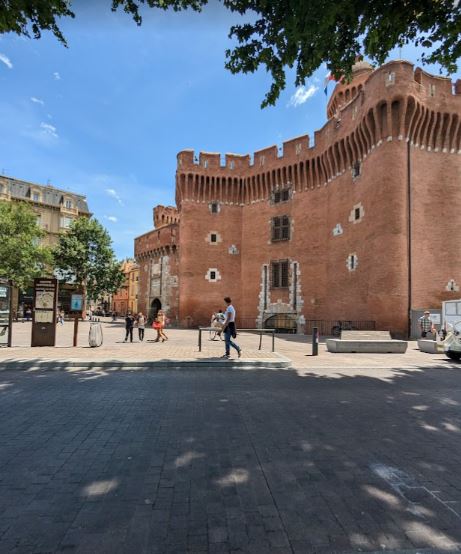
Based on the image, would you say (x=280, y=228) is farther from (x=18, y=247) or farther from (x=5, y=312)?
(x=18, y=247)

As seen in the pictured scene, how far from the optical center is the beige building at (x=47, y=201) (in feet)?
155

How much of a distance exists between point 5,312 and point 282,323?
20688 mm

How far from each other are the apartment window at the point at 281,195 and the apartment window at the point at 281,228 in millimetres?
1508

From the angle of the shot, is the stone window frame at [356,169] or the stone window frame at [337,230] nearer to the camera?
the stone window frame at [356,169]

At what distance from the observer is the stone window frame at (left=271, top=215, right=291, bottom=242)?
29.1m

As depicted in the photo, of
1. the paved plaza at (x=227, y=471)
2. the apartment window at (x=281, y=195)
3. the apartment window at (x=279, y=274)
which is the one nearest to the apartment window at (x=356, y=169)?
the apartment window at (x=281, y=195)

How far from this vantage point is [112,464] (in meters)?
3.49

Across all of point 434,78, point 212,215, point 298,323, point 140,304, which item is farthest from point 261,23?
point 140,304

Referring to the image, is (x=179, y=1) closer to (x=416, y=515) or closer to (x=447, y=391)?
(x=416, y=515)

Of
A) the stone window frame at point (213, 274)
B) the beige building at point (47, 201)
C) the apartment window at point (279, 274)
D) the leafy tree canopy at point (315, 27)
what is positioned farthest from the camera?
the beige building at point (47, 201)

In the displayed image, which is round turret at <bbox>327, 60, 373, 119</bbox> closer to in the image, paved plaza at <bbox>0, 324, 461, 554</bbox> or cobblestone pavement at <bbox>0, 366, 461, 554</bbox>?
paved plaza at <bbox>0, 324, 461, 554</bbox>

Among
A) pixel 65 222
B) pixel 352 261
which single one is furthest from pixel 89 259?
pixel 352 261

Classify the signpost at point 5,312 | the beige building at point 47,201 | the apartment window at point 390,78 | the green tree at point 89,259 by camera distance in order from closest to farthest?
1. the signpost at point 5,312
2. the apartment window at point 390,78
3. the green tree at point 89,259
4. the beige building at point 47,201

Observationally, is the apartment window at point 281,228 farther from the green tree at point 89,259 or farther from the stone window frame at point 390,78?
the green tree at point 89,259
